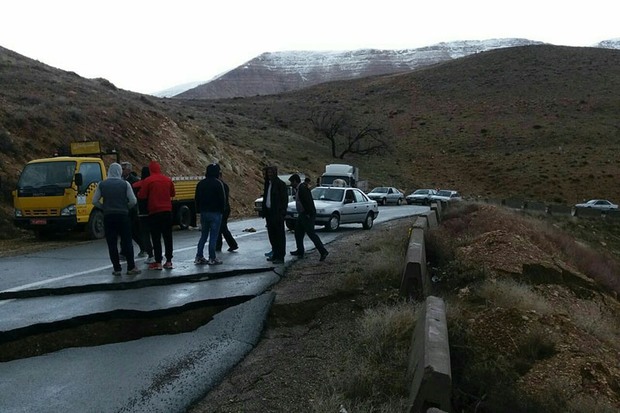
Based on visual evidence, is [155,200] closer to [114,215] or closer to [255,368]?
[114,215]

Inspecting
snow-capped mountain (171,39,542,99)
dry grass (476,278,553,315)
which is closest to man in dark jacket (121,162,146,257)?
dry grass (476,278,553,315)

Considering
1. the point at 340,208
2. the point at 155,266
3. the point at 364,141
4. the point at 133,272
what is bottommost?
the point at 364,141

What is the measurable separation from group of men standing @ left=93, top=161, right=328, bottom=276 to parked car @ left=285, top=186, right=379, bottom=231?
6256 millimetres

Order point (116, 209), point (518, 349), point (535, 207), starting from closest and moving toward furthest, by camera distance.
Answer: point (518, 349)
point (116, 209)
point (535, 207)

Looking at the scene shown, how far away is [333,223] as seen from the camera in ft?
61.8

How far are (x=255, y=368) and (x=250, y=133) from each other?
5366 centimetres

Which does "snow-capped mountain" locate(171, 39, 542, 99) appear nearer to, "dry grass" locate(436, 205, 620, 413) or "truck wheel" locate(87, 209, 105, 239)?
"truck wheel" locate(87, 209, 105, 239)

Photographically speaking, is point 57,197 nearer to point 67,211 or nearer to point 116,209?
point 67,211

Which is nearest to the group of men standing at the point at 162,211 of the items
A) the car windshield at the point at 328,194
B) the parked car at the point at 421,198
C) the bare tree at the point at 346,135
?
the car windshield at the point at 328,194

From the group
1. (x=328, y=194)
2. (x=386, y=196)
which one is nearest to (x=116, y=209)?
(x=328, y=194)

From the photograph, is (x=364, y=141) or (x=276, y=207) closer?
(x=276, y=207)

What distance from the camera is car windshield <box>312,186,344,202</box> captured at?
19531 mm

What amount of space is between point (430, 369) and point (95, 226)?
1367 cm

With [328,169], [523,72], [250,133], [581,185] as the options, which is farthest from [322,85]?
[328,169]
